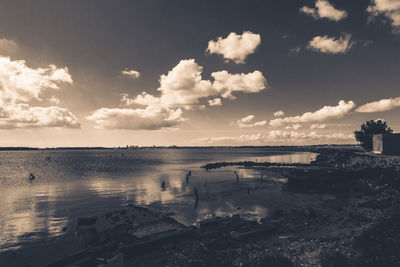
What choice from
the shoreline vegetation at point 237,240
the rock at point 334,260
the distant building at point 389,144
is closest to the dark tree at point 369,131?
the distant building at point 389,144

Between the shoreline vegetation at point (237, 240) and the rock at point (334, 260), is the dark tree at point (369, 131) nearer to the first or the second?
the shoreline vegetation at point (237, 240)

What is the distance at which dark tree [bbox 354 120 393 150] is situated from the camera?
3204 inches

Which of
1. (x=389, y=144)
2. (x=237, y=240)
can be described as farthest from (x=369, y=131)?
(x=237, y=240)

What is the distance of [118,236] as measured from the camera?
18.3 m

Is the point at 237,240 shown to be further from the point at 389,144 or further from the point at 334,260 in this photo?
the point at 389,144

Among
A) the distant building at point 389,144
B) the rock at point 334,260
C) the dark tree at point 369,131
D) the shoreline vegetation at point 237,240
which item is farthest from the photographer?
the dark tree at point 369,131

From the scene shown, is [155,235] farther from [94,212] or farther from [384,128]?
[384,128]

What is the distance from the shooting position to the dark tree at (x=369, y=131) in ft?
267

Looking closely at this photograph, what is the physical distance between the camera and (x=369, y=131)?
84.2 m

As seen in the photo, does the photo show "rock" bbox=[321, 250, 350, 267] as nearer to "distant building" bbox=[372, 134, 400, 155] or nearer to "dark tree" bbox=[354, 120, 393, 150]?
"distant building" bbox=[372, 134, 400, 155]

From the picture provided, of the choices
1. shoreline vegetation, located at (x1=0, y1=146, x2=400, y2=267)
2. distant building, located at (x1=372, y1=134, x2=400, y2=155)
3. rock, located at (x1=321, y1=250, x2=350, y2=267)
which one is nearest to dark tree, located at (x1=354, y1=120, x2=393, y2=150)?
distant building, located at (x1=372, y1=134, x2=400, y2=155)

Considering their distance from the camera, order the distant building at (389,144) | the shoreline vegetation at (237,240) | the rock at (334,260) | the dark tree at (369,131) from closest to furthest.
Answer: the rock at (334,260)
the shoreline vegetation at (237,240)
the distant building at (389,144)
the dark tree at (369,131)

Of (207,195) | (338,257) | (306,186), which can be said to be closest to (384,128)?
(306,186)

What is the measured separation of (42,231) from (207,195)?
2144 cm
